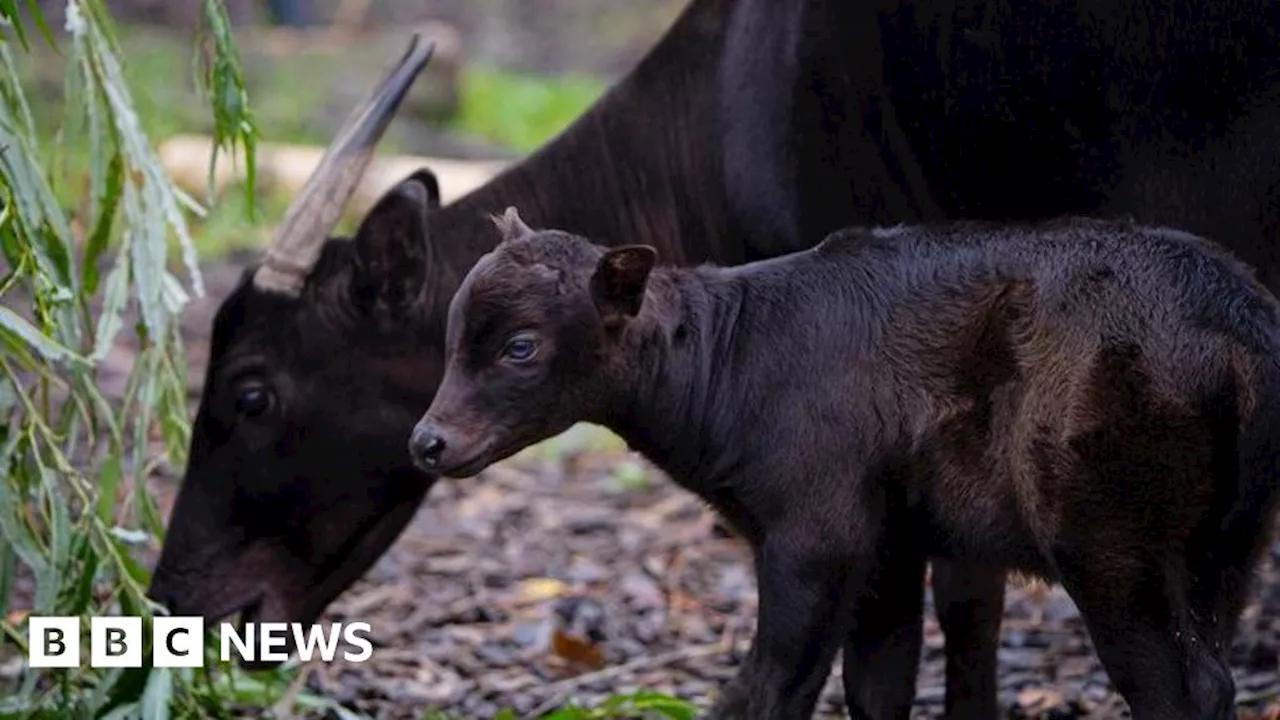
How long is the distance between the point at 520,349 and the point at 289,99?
8.51 metres

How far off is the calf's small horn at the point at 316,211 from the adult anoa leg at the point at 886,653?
1622mm

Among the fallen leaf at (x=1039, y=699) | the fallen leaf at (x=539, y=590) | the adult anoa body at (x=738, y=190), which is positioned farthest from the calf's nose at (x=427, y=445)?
the fallen leaf at (x=539, y=590)

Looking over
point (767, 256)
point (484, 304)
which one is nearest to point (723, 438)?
point (484, 304)

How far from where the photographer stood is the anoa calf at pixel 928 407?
12.6ft

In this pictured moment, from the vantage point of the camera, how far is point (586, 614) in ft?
21.0

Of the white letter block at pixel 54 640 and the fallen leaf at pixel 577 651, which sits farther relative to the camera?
the fallen leaf at pixel 577 651

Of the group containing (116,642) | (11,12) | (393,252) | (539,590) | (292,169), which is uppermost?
(292,169)

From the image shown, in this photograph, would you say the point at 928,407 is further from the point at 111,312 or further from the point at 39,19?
the point at 39,19

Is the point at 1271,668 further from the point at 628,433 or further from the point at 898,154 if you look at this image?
the point at 628,433

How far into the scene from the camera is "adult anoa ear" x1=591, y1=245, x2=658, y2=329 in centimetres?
401

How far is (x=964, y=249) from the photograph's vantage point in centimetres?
412

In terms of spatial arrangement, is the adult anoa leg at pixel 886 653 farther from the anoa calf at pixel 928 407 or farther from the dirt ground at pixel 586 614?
the dirt ground at pixel 586 614

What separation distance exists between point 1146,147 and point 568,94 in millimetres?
8809

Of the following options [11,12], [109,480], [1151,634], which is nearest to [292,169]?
[109,480]
